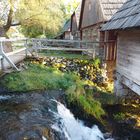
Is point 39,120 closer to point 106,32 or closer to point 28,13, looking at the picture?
point 106,32

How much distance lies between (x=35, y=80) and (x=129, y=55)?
3.20 meters

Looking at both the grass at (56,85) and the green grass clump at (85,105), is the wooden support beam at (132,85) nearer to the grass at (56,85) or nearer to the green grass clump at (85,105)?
the grass at (56,85)

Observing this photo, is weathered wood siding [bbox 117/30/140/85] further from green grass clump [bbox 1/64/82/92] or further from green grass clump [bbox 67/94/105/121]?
green grass clump [bbox 1/64/82/92]

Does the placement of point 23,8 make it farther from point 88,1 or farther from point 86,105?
point 86,105

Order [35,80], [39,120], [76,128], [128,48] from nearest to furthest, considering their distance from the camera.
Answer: [39,120], [76,128], [128,48], [35,80]

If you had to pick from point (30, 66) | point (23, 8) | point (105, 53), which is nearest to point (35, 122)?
point (30, 66)

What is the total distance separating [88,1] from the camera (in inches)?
770

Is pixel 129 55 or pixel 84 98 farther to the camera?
pixel 84 98

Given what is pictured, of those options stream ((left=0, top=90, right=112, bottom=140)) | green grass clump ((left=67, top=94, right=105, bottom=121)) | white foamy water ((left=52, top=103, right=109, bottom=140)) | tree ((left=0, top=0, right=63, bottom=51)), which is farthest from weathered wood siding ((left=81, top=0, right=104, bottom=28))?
white foamy water ((left=52, top=103, right=109, bottom=140))

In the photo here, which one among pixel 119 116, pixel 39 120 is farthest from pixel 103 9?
pixel 39 120

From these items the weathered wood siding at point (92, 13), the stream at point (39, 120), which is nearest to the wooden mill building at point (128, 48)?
the stream at point (39, 120)

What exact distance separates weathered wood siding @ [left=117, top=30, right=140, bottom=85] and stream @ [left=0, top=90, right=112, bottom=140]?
1.97 metres

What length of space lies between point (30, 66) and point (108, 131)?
475 cm

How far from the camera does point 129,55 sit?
377 inches
